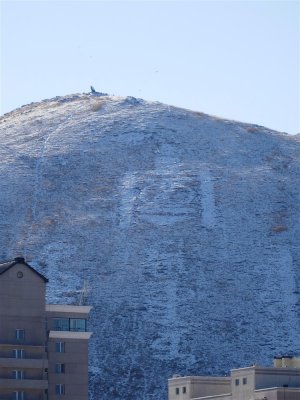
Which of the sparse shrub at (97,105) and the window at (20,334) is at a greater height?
the sparse shrub at (97,105)

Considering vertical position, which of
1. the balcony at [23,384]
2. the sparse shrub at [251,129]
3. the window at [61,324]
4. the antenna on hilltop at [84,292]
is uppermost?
the sparse shrub at [251,129]

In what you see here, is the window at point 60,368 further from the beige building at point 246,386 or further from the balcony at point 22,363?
the beige building at point 246,386

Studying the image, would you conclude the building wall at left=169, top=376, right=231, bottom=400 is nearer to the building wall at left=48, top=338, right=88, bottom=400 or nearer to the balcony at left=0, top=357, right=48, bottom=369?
the building wall at left=48, top=338, right=88, bottom=400

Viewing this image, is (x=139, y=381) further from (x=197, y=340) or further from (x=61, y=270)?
(x=61, y=270)

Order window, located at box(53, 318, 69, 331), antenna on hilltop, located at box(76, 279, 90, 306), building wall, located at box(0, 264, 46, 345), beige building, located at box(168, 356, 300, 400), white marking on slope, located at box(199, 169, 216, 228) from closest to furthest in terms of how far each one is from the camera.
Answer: beige building, located at box(168, 356, 300, 400) → building wall, located at box(0, 264, 46, 345) → window, located at box(53, 318, 69, 331) → antenna on hilltop, located at box(76, 279, 90, 306) → white marking on slope, located at box(199, 169, 216, 228)

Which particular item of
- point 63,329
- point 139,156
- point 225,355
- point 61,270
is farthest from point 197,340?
point 63,329

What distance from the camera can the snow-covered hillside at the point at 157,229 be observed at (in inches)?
4579

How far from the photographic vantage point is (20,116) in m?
173

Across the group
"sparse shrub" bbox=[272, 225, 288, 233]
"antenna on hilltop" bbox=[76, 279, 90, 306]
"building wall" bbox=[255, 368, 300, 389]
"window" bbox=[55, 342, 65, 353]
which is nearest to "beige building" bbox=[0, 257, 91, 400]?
"window" bbox=[55, 342, 65, 353]

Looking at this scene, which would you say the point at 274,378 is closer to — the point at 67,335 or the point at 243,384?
the point at 243,384

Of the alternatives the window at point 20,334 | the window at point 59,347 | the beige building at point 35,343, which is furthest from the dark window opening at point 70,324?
the window at point 20,334

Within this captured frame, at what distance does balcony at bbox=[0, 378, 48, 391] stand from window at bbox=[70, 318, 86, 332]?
11.7ft

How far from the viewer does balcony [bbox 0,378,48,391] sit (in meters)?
64.4

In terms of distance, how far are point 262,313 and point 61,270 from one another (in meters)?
14.6
